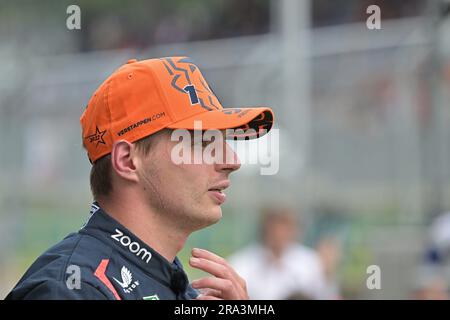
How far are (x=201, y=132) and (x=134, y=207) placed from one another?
264 millimetres

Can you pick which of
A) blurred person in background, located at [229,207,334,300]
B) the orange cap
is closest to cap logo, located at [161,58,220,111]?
the orange cap

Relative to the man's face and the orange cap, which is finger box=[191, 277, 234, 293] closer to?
the man's face

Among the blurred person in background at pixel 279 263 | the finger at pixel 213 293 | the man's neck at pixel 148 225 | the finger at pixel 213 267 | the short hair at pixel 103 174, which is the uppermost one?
the short hair at pixel 103 174

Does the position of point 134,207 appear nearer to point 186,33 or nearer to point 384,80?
point 384,80

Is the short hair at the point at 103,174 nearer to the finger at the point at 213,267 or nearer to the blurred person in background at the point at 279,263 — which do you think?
the finger at the point at 213,267

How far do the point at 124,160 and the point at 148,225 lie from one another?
0.18m

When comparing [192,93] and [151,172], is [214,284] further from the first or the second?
[192,93]

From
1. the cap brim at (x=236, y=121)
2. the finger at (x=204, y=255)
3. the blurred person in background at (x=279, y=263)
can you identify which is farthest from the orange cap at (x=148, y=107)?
the blurred person in background at (x=279, y=263)

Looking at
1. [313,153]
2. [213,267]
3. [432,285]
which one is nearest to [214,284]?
[213,267]

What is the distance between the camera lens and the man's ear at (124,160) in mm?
2508

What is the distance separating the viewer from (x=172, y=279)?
2508 millimetres

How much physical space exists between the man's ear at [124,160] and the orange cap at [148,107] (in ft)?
0.07

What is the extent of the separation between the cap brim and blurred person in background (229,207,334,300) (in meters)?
4.46

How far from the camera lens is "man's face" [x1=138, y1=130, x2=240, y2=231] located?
8.21ft
